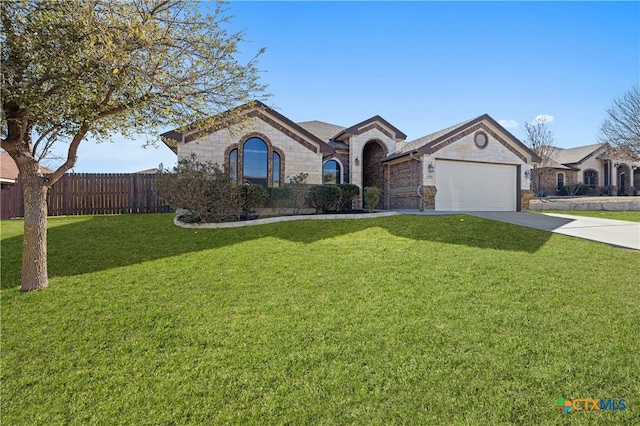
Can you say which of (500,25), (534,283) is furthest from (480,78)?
(534,283)

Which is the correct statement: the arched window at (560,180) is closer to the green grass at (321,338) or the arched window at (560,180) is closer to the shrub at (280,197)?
the green grass at (321,338)

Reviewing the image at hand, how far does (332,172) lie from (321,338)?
50.6 ft

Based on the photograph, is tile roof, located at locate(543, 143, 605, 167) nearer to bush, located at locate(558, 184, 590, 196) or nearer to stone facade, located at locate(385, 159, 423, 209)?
bush, located at locate(558, 184, 590, 196)

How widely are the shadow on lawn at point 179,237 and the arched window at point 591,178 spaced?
29.1 m

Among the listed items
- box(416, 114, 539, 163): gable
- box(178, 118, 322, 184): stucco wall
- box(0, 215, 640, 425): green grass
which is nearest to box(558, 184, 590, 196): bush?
box(416, 114, 539, 163): gable

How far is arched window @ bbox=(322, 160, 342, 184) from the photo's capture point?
18.1 metres

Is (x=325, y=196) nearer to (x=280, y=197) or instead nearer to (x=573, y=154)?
(x=280, y=197)

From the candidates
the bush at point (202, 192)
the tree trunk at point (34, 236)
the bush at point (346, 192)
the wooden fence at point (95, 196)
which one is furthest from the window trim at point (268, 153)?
the tree trunk at point (34, 236)

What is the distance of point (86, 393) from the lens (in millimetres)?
2633

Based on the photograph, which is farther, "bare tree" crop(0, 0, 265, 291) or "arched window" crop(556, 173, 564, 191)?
"arched window" crop(556, 173, 564, 191)

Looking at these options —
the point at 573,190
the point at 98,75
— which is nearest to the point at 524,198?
the point at 573,190

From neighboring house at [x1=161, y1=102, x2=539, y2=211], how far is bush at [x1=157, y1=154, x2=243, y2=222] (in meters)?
2.91

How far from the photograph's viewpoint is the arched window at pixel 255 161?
13.7 metres

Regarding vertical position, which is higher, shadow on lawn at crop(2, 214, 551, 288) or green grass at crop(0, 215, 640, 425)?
shadow on lawn at crop(2, 214, 551, 288)
